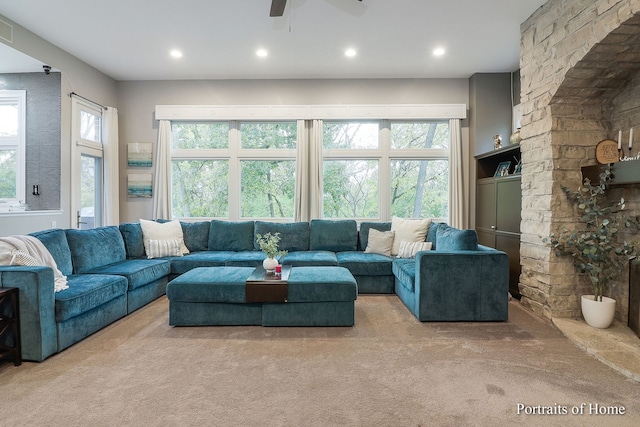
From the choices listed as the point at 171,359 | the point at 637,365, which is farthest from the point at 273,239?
the point at 637,365

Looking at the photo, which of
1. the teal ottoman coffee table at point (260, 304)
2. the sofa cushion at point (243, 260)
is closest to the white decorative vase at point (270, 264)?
the teal ottoman coffee table at point (260, 304)

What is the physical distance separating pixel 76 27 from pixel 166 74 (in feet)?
4.49

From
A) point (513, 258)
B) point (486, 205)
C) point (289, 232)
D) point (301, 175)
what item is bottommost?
point (513, 258)

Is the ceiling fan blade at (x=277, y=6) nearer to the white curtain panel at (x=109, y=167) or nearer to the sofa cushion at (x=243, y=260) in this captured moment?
the sofa cushion at (x=243, y=260)

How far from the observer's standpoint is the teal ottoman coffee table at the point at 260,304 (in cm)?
296

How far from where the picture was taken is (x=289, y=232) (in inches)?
189

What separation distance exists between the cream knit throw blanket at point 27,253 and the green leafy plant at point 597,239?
14.7 feet

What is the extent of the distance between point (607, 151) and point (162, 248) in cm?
505

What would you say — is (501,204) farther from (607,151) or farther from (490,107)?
(490,107)

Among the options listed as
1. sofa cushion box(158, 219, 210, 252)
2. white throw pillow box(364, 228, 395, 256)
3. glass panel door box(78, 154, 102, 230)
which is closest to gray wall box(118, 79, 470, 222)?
glass panel door box(78, 154, 102, 230)

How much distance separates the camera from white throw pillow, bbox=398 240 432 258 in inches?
170

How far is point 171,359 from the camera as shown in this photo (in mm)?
2393

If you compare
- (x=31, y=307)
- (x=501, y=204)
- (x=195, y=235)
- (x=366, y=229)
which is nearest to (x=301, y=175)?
(x=366, y=229)

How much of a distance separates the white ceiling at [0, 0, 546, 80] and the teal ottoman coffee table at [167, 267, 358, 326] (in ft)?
8.91
